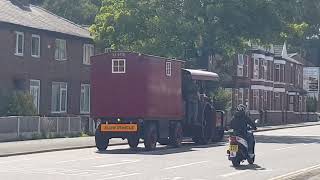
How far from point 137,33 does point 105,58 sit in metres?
21.0

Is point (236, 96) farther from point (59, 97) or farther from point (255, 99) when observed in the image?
point (59, 97)

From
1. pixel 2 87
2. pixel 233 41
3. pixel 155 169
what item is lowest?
pixel 155 169

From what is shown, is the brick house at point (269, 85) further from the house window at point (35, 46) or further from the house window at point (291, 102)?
the house window at point (35, 46)

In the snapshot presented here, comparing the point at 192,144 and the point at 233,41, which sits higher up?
the point at 233,41

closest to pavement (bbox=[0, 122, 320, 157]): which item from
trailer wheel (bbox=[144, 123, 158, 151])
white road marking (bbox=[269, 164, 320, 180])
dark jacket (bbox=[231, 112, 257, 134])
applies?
trailer wheel (bbox=[144, 123, 158, 151])

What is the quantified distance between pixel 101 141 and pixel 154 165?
7.72 metres

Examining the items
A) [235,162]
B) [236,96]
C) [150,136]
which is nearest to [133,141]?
[150,136]

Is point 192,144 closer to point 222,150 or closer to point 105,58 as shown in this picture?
point 222,150

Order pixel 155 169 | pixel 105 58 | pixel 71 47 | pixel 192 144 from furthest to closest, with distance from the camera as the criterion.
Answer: pixel 71 47 → pixel 192 144 → pixel 105 58 → pixel 155 169

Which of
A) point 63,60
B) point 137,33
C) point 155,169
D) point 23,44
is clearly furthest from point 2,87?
point 155,169

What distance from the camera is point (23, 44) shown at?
44.9 metres

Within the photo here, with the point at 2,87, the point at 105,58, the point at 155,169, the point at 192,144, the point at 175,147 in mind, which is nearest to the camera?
the point at 155,169

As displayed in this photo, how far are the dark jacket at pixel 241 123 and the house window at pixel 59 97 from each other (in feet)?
88.9

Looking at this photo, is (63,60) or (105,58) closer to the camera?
(105,58)
